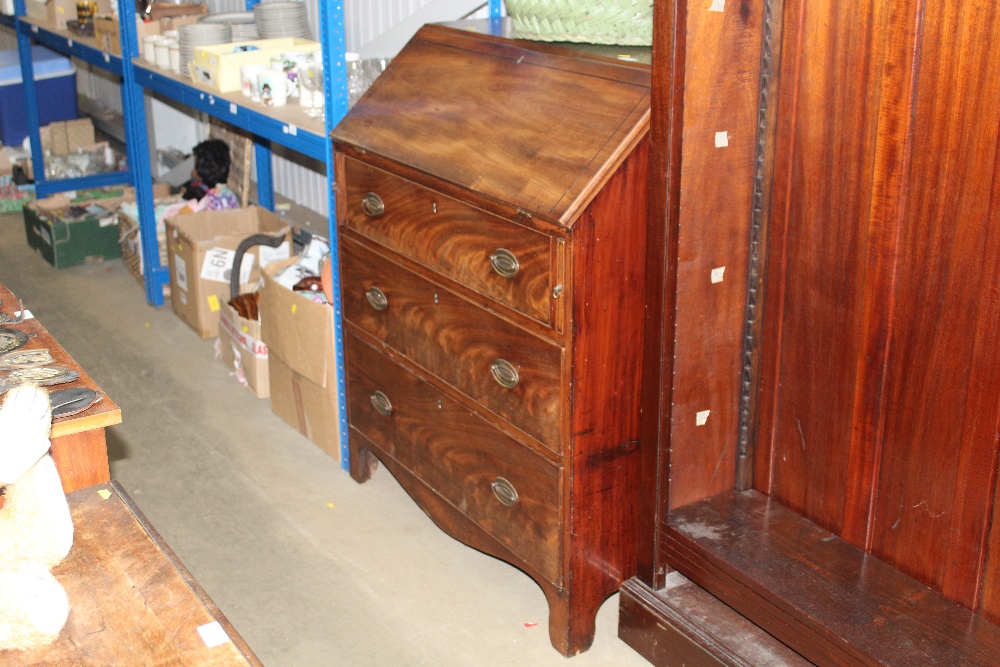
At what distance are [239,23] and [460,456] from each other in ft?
8.93

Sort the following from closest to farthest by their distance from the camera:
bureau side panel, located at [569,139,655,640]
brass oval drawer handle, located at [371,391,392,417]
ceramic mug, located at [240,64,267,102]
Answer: bureau side panel, located at [569,139,655,640]
brass oval drawer handle, located at [371,391,392,417]
ceramic mug, located at [240,64,267,102]

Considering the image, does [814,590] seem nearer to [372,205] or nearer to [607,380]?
[607,380]

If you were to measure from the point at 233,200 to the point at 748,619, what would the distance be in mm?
3398

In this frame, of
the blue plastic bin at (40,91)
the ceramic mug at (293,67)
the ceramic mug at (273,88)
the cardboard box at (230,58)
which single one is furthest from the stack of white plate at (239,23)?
the blue plastic bin at (40,91)

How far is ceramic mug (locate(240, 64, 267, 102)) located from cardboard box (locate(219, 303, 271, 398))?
0.80m

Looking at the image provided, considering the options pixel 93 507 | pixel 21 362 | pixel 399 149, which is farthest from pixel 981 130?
pixel 21 362

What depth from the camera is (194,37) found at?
4254 mm

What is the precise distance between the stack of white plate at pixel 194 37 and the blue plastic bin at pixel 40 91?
10.6ft

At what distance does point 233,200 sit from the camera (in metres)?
4.98

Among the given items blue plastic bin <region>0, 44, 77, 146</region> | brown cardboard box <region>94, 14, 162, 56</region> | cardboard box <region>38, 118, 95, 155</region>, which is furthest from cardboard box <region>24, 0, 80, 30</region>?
blue plastic bin <region>0, 44, 77, 146</region>

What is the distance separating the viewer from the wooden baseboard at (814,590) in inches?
80.1

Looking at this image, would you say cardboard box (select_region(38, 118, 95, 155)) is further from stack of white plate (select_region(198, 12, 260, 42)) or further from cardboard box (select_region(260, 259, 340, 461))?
cardboard box (select_region(260, 259, 340, 461))

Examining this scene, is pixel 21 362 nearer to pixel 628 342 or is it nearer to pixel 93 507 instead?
pixel 93 507

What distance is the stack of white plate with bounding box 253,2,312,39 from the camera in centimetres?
445
